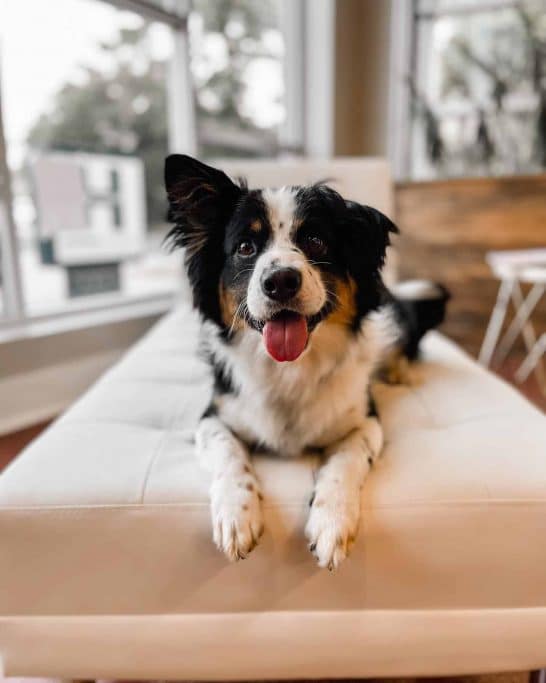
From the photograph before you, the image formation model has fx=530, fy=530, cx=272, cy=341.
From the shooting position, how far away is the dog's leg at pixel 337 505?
930mm

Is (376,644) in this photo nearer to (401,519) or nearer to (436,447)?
(401,519)

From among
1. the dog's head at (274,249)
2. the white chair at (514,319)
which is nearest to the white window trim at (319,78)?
the white chair at (514,319)

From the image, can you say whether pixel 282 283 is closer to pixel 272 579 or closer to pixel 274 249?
pixel 274 249

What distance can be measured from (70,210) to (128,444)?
2.11 m

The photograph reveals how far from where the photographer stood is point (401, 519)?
100 cm

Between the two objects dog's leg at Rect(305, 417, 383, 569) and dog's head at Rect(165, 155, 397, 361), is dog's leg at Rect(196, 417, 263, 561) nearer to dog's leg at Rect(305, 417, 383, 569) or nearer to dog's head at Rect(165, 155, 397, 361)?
dog's leg at Rect(305, 417, 383, 569)

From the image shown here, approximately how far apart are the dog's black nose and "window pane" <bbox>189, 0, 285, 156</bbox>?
8.81 feet

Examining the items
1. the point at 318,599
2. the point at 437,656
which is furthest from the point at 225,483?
the point at 437,656

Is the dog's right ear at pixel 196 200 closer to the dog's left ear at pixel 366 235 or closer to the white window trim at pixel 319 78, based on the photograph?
the dog's left ear at pixel 366 235

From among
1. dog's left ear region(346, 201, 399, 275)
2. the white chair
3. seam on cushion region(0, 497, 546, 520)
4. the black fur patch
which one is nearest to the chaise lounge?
seam on cushion region(0, 497, 546, 520)

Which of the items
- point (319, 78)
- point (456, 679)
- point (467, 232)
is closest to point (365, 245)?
point (456, 679)

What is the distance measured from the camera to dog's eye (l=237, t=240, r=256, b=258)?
3.92 ft

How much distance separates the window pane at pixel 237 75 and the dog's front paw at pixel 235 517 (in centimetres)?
291

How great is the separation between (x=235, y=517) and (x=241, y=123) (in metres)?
3.36
